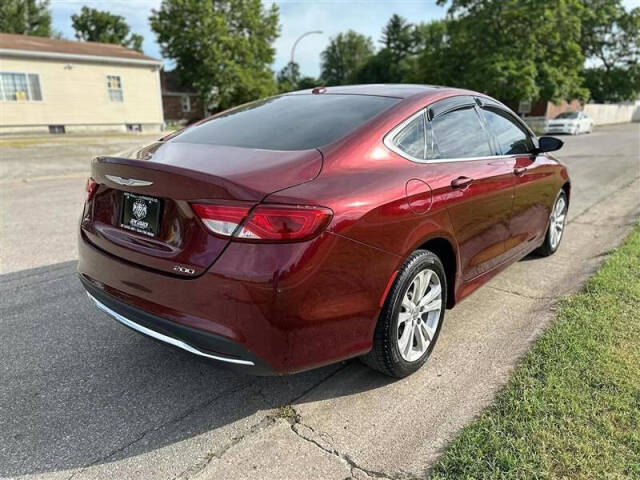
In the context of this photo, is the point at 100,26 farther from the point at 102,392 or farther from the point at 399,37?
the point at 102,392

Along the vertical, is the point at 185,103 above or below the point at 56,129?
above

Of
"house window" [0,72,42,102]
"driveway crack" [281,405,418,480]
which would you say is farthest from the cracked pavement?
"house window" [0,72,42,102]

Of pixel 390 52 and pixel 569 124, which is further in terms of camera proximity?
pixel 390 52

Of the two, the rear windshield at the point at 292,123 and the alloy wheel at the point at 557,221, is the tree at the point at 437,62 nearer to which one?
the alloy wheel at the point at 557,221

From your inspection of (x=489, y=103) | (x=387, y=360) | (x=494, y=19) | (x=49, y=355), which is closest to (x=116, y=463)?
(x=49, y=355)

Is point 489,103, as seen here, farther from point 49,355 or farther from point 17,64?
point 17,64

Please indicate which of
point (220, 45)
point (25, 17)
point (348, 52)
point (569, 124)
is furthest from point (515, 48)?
point (348, 52)

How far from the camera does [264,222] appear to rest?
2.13 metres

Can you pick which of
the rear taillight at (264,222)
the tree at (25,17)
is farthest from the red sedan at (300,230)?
the tree at (25,17)

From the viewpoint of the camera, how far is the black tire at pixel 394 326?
103 inches

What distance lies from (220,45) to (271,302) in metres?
40.6

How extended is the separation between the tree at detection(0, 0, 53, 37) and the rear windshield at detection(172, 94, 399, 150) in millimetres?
55670

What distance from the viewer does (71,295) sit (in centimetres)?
402

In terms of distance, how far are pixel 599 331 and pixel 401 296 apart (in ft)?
5.26
